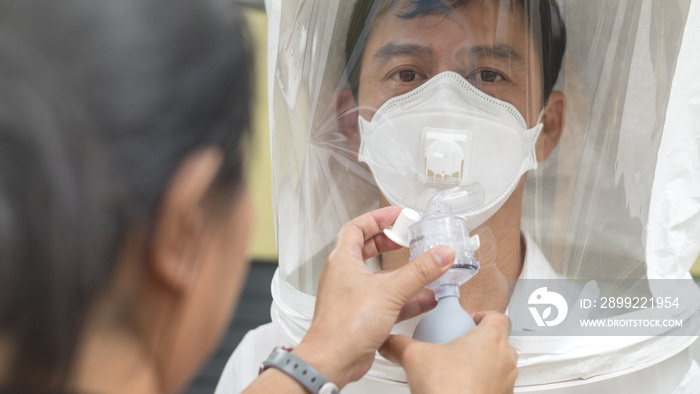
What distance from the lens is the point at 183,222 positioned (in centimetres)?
50

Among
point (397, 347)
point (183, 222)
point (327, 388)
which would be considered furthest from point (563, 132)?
point (183, 222)

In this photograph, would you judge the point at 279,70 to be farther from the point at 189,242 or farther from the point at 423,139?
the point at 189,242

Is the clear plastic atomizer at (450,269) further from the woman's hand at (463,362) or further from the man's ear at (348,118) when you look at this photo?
the man's ear at (348,118)

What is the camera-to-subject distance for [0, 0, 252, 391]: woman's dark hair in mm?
431

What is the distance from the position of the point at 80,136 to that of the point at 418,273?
1.47 feet

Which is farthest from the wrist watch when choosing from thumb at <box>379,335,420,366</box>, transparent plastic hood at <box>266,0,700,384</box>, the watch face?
transparent plastic hood at <box>266,0,700,384</box>

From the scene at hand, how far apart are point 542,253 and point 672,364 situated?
0.29 meters

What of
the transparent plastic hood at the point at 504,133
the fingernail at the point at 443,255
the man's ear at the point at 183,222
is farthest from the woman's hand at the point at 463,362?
the man's ear at the point at 183,222

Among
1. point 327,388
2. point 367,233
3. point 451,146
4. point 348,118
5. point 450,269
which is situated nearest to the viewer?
point 327,388

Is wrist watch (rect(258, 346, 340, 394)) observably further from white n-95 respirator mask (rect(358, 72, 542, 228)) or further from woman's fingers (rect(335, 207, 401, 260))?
white n-95 respirator mask (rect(358, 72, 542, 228))

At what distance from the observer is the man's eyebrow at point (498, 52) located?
1089mm

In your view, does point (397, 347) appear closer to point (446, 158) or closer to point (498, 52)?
point (446, 158)

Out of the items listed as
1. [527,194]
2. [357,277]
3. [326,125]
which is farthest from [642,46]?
[357,277]

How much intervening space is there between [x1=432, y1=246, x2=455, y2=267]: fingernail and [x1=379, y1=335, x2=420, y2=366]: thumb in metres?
0.11
